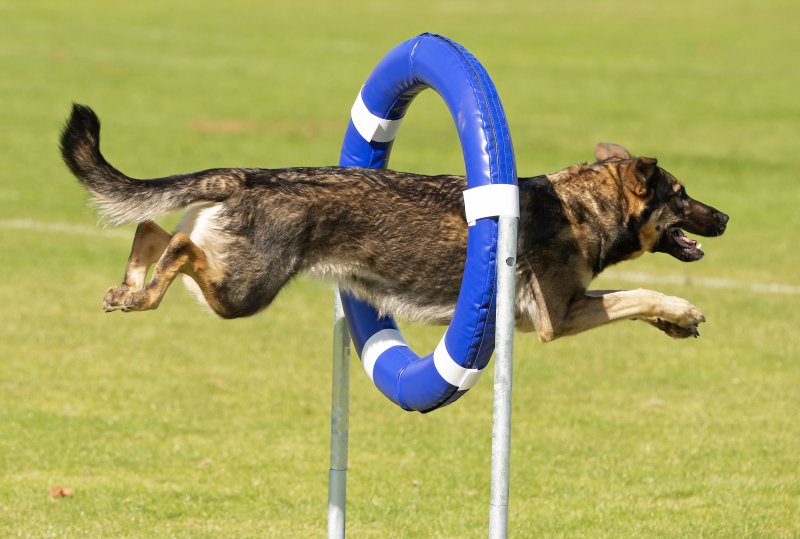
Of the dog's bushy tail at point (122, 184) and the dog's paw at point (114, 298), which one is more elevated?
the dog's bushy tail at point (122, 184)

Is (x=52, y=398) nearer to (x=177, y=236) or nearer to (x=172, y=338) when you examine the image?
(x=172, y=338)

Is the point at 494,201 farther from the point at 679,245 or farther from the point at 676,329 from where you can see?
the point at 679,245

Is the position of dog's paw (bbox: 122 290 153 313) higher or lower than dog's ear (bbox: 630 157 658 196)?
lower

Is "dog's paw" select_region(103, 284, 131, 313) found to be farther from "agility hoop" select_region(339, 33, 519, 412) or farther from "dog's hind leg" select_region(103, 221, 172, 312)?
"agility hoop" select_region(339, 33, 519, 412)

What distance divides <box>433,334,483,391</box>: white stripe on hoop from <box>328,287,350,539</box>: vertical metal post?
1.20 meters

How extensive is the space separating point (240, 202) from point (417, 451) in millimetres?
3333

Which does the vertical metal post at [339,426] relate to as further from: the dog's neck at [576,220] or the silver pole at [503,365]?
the silver pole at [503,365]

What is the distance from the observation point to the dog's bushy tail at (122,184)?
6.40 m

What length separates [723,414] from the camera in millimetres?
9977

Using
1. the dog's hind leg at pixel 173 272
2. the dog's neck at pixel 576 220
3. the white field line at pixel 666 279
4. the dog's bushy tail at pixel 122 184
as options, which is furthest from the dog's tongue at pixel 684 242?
the white field line at pixel 666 279

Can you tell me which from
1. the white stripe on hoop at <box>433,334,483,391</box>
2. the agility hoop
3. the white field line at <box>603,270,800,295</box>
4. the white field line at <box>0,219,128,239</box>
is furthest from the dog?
the white field line at <box>0,219,128,239</box>

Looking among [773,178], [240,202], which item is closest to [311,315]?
[240,202]

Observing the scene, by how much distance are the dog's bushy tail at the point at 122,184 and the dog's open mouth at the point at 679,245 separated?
2299 millimetres

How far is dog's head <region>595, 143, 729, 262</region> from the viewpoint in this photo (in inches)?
277
